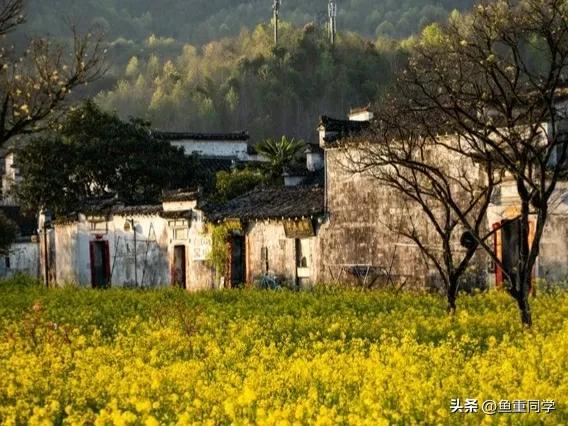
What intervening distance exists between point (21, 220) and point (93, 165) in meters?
17.6

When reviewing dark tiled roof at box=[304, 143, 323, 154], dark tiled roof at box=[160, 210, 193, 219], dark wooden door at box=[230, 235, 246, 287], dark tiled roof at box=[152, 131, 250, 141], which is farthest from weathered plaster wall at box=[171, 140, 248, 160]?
dark wooden door at box=[230, 235, 246, 287]

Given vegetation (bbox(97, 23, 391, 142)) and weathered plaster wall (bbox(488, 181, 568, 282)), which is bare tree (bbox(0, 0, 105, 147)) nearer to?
weathered plaster wall (bbox(488, 181, 568, 282))

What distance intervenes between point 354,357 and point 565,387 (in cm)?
378

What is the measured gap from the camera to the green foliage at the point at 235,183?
147ft

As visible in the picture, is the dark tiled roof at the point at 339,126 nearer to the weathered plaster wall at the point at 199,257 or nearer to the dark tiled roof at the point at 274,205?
the dark tiled roof at the point at 274,205

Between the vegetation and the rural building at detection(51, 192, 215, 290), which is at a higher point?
the vegetation

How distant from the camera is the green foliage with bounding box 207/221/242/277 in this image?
35656 millimetres

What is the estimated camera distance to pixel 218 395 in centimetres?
1188

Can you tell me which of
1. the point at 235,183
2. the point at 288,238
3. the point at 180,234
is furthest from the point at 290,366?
the point at 235,183

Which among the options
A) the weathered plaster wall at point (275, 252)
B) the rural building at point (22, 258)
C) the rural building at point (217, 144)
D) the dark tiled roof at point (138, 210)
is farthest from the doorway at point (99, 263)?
the rural building at point (217, 144)

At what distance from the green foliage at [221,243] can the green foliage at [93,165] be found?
997 centimetres

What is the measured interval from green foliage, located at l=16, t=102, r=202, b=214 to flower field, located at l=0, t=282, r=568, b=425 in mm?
22837

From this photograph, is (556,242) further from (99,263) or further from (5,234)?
(5,234)

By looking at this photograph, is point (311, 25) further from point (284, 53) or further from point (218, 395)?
point (218, 395)
